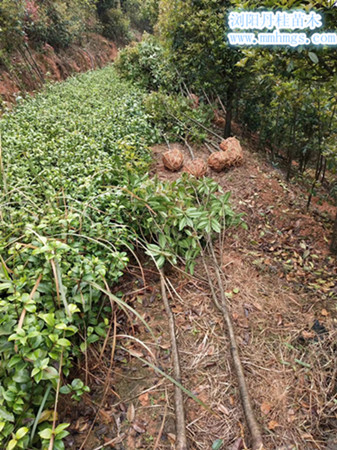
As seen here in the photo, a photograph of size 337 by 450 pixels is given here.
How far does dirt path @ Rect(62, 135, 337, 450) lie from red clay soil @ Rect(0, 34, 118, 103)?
5.13 m

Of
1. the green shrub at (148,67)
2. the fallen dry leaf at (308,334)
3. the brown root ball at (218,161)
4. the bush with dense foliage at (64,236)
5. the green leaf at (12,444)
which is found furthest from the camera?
the green shrub at (148,67)

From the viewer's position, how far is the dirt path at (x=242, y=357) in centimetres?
130

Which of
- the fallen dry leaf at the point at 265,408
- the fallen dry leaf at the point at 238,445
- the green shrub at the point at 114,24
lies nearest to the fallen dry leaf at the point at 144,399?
the fallen dry leaf at the point at 238,445

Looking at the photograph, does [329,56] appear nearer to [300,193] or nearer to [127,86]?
[300,193]

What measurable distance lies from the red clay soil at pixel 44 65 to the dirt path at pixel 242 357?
16.8 feet

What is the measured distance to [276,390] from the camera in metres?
1.45

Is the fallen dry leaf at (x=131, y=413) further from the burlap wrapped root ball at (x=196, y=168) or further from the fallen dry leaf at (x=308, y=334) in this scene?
the burlap wrapped root ball at (x=196, y=168)

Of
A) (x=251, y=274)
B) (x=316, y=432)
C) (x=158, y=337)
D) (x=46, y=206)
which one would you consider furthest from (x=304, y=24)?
(x=316, y=432)

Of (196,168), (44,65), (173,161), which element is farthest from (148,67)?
(196,168)

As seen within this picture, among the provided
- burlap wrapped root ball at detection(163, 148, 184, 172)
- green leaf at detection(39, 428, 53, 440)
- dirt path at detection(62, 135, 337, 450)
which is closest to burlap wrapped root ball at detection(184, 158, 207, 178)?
burlap wrapped root ball at detection(163, 148, 184, 172)

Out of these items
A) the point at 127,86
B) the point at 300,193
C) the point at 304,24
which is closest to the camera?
the point at 304,24

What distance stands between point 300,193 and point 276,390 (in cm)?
301

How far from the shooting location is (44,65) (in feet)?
25.6

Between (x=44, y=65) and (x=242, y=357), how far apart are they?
907 centimetres
